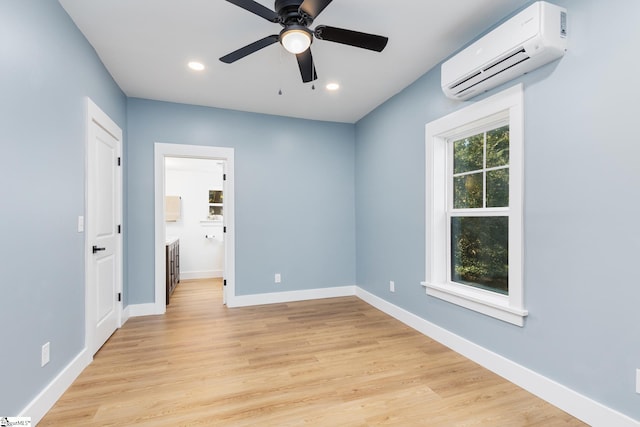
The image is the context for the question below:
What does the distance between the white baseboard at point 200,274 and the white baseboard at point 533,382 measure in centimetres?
432

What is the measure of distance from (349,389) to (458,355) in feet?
3.70

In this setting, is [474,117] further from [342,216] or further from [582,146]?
[342,216]

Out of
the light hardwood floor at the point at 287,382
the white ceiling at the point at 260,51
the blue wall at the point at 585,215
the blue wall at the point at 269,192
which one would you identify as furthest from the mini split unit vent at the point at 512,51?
the blue wall at the point at 269,192

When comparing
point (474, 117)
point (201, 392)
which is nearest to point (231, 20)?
point (474, 117)

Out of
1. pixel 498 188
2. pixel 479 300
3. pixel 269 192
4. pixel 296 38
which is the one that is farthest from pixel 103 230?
pixel 498 188

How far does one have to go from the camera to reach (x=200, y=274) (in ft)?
20.3

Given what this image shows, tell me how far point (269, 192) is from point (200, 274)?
2.93 metres

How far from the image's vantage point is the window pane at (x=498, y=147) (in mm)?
2461

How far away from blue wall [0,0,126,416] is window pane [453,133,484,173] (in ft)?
10.7

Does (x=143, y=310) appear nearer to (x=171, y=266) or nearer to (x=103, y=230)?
(x=171, y=266)

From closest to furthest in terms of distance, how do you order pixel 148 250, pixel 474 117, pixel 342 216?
pixel 474 117, pixel 148 250, pixel 342 216

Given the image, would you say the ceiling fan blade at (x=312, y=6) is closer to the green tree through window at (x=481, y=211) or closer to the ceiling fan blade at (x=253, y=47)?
the ceiling fan blade at (x=253, y=47)

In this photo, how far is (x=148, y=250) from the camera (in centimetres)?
383

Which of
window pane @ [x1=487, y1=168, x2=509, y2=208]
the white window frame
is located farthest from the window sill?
window pane @ [x1=487, y1=168, x2=509, y2=208]
